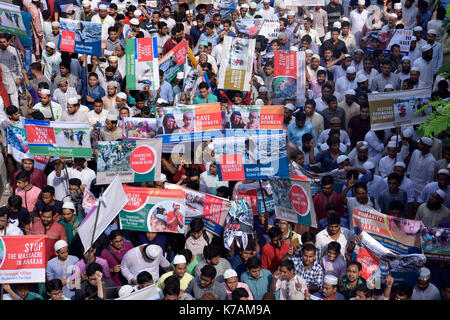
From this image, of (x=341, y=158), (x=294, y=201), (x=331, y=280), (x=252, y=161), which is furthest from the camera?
(x=341, y=158)

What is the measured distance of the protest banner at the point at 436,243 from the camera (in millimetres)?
12008

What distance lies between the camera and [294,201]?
12.9m

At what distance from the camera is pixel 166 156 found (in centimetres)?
1498

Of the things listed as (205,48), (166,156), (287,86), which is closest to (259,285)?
(166,156)

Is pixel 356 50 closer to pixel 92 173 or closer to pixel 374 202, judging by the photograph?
pixel 374 202

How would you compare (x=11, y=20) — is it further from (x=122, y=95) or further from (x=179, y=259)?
(x=179, y=259)

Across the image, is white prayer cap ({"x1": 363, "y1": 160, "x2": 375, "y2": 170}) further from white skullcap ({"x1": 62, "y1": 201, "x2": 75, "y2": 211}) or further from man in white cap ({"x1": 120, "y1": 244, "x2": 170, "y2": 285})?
white skullcap ({"x1": 62, "y1": 201, "x2": 75, "y2": 211})

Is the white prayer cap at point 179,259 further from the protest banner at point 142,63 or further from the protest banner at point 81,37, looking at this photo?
the protest banner at point 81,37

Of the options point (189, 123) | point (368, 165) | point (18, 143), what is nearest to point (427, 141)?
point (368, 165)

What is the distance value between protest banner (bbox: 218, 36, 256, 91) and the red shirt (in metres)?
4.62

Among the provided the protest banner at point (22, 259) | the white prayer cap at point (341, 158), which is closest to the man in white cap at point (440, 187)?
the white prayer cap at point (341, 158)

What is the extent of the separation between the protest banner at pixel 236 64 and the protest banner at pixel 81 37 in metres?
2.65

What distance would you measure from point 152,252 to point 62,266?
1.25 metres

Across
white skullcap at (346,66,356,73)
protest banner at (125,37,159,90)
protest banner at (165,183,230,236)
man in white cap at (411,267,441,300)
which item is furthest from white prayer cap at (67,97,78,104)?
man in white cap at (411,267,441,300)
